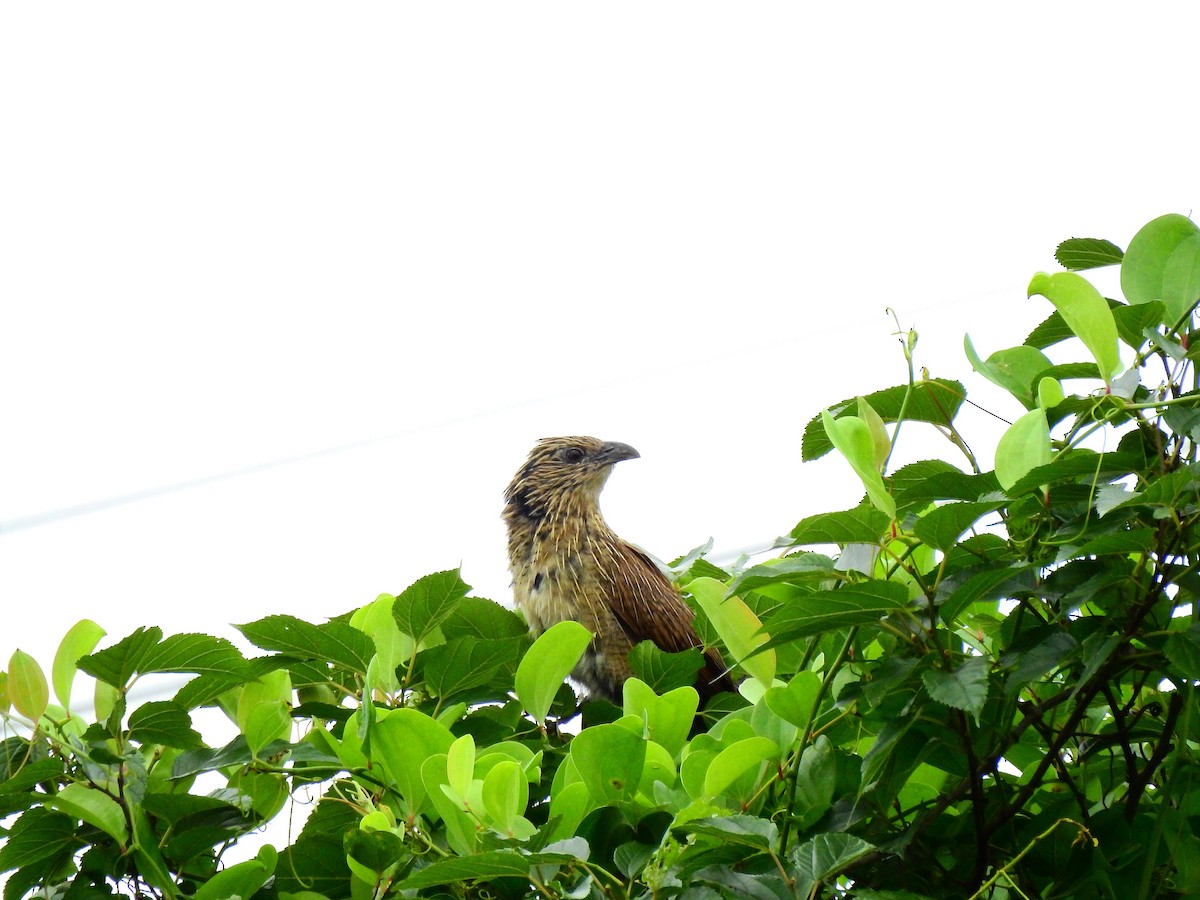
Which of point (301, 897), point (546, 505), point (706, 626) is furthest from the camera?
point (546, 505)

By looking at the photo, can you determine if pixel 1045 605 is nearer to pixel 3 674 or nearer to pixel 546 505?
pixel 3 674

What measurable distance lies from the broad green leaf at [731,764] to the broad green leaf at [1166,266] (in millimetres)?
329

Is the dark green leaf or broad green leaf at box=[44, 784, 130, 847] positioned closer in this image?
broad green leaf at box=[44, 784, 130, 847]

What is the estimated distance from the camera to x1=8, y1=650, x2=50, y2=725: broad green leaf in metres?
0.82

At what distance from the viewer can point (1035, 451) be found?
62cm

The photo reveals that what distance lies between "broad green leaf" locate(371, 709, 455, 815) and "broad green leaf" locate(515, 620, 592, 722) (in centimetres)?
10

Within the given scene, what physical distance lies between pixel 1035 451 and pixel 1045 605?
94mm

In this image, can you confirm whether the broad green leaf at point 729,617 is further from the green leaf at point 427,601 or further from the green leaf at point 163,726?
the green leaf at point 163,726

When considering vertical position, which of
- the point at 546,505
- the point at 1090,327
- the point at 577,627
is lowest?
the point at 546,505

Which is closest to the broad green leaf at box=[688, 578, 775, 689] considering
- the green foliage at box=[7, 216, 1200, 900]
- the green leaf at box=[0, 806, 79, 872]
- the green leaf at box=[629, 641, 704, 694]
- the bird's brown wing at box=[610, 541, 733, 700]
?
the green foliage at box=[7, 216, 1200, 900]

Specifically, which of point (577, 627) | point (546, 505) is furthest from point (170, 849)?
point (546, 505)

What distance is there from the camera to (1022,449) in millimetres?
628

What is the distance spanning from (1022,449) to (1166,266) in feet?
0.49

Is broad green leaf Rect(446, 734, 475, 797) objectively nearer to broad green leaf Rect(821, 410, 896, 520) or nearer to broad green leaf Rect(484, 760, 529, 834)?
broad green leaf Rect(484, 760, 529, 834)
